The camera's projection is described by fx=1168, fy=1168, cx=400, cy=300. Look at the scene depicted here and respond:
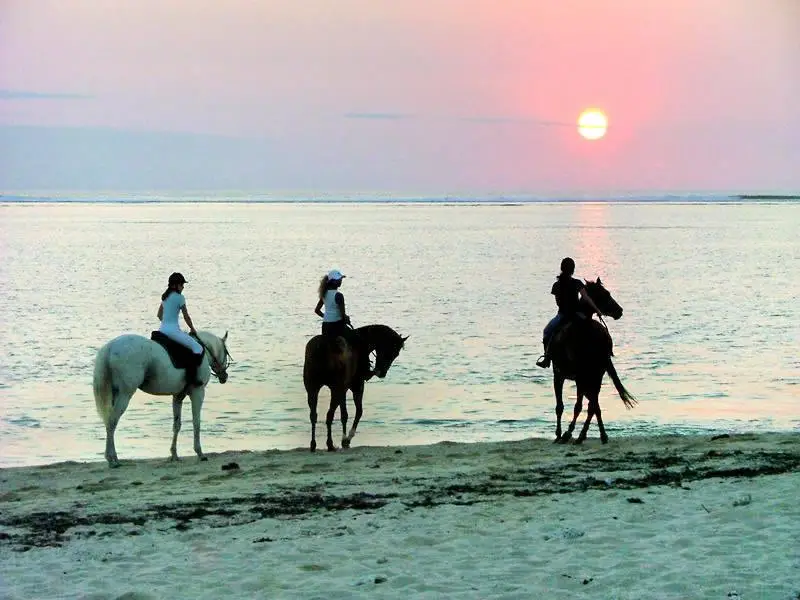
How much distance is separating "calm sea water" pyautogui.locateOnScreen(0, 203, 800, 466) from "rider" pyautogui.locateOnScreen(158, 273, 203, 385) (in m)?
1.72

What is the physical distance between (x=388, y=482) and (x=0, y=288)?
3991 centimetres

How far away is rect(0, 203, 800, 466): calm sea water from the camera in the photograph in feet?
60.1

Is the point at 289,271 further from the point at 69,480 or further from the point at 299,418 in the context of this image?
the point at 69,480

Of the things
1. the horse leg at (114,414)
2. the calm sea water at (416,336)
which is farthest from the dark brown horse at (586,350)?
the horse leg at (114,414)

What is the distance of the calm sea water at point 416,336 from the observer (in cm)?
1831

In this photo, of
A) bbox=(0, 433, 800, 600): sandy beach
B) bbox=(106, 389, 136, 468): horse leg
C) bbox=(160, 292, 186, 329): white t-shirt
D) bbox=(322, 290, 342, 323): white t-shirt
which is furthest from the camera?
bbox=(322, 290, 342, 323): white t-shirt

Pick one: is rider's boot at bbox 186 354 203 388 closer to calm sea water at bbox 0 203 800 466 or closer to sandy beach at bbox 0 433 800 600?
sandy beach at bbox 0 433 800 600


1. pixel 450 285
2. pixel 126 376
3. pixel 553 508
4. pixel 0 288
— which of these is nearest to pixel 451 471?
pixel 553 508

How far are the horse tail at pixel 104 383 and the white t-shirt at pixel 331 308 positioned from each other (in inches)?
116

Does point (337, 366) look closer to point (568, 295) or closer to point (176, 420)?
point (176, 420)

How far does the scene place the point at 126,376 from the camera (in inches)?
559

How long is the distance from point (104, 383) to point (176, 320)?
3.91 feet

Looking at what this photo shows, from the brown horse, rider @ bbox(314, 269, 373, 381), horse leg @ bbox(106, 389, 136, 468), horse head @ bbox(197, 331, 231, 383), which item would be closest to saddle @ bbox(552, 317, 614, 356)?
the brown horse

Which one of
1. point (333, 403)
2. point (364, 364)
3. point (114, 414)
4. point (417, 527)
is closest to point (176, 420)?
point (114, 414)
